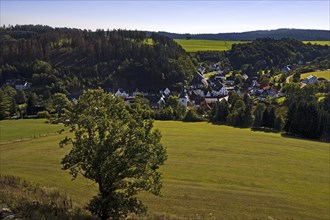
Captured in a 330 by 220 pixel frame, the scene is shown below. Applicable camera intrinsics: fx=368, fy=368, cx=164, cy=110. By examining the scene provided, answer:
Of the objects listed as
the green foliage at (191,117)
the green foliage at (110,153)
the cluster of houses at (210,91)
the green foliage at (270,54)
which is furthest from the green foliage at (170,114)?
the green foliage at (270,54)

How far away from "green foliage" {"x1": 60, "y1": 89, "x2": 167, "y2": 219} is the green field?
6.00m

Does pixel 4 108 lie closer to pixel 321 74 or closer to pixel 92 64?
pixel 92 64

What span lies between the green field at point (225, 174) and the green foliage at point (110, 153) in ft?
19.7

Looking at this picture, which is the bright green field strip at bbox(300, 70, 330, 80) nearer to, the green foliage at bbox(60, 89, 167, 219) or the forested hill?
the forested hill

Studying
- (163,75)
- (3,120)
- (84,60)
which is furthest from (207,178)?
(84,60)

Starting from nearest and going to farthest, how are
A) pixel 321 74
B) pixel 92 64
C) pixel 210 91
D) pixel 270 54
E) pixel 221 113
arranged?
1. pixel 221 113
2. pixel 210 91
3. pixel 92 64
4. pixel 321 74
5. pixel 270 54

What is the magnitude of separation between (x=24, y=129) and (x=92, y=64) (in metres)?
65.6

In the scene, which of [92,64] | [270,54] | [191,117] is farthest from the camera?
[270,54]

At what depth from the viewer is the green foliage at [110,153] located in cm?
1655

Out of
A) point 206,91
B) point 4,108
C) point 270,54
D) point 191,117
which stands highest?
point 270,54

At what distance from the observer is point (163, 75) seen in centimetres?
12038

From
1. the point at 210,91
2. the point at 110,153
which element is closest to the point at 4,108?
the point at 210,91

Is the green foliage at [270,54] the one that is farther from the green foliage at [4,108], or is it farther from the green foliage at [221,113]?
the green foliage at [4,108]

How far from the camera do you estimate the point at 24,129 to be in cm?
6341
